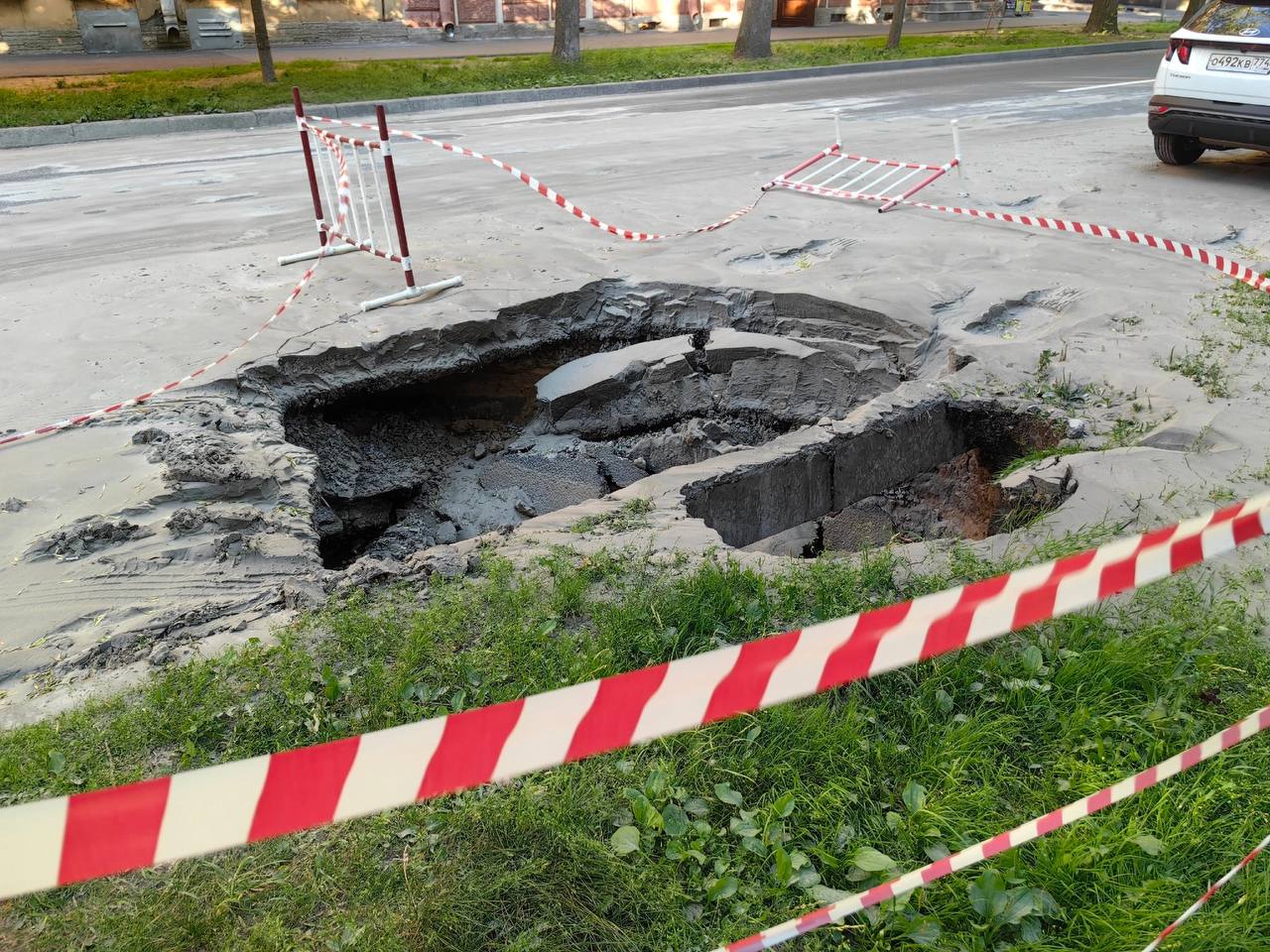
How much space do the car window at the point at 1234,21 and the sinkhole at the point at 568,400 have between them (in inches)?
214

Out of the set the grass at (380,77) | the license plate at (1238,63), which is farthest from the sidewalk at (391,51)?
the license plate at (1238,63)

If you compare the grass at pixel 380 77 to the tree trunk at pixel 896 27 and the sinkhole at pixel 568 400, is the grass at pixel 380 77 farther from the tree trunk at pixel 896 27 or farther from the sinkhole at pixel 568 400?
the sinkhole at pixel 568 400

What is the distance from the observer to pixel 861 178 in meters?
9.90

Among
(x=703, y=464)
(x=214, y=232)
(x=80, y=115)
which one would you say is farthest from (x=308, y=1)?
(x=703, y=464)

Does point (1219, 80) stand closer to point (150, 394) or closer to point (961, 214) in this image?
point (961, 214)

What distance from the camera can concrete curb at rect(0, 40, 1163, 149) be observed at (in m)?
13.7

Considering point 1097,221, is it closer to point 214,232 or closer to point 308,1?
point 214,232

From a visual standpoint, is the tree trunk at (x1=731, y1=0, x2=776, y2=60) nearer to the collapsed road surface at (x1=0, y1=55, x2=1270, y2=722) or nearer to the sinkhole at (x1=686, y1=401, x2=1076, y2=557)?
the collapsed road surface at (x1=0, y1=55, x2=1270, y2=722)

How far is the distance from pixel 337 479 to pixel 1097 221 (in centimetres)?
675

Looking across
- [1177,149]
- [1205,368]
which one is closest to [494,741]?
[1205,368]

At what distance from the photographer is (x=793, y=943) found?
2.47 meters

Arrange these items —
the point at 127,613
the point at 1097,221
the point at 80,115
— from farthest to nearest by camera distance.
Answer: the point at 80,115, the point at 1097,221, the point at 127,613

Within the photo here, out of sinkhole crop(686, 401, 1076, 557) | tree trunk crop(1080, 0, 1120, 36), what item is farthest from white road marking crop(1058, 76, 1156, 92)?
sinkhole crop(686, 401, 1076, 557)

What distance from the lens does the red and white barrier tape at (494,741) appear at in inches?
57.9
